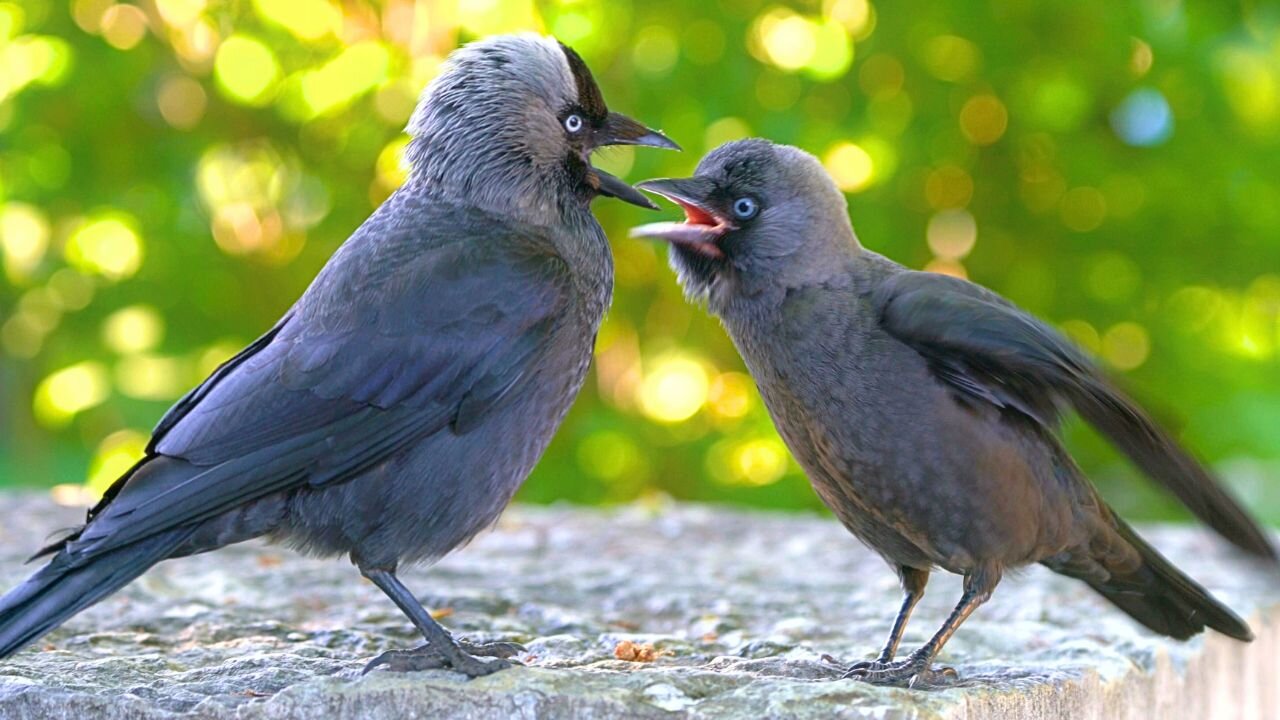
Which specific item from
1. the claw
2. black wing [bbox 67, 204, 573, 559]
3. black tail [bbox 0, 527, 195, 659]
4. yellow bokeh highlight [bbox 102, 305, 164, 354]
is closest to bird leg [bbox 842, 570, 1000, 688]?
the claw

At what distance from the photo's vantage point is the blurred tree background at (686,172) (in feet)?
21.3

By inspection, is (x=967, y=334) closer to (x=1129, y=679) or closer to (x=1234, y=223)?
(x=1129, y=679)

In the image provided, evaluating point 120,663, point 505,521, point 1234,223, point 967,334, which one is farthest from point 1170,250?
point 120,663

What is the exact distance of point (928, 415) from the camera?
3.68m

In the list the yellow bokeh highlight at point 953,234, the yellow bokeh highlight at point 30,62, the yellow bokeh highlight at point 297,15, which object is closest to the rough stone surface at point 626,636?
the yellow bokeh highlight at point 953,234

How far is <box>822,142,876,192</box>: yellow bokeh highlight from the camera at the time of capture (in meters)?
6.51

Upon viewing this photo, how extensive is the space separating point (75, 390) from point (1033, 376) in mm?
4946

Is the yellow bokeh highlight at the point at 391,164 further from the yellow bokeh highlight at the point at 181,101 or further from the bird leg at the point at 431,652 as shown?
the bird leg at the point at 431,652

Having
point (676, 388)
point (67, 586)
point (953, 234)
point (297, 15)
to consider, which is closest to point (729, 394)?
point (676, 388)

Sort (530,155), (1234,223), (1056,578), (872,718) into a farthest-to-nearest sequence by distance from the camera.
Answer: (1234,223) < (1056,578) < (530,155) < (872,718)

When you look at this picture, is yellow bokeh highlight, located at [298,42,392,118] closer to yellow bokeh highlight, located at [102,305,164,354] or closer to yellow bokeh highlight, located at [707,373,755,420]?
yellow bokeh highlight, located at [102,305,164,354]

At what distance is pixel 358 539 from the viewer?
144 inches

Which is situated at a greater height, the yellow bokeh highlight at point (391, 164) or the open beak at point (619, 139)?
the yellow bokeh highlight at point (391, 164)

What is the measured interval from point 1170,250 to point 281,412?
4.53 meters
